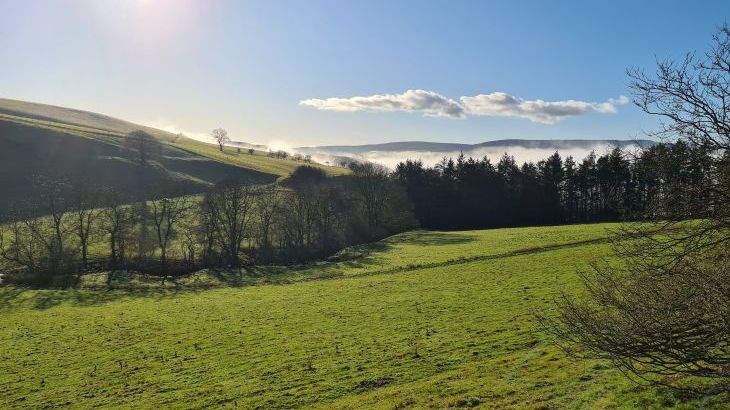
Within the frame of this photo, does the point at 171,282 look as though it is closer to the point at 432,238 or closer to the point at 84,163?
the point at 432,238

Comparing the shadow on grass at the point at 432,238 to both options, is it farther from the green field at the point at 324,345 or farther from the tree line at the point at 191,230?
the green field at the point at 324,345

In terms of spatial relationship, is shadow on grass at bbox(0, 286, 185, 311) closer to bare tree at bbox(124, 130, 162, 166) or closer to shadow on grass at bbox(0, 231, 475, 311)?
shadow on grass at bbox(0, 231, 475, 311)

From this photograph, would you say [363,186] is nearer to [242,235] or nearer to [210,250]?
[242,235]

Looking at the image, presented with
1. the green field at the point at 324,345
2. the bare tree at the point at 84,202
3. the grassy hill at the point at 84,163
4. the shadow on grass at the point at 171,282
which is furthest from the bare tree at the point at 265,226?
the grassy hill at the point at 84,163

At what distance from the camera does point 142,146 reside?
141 metres

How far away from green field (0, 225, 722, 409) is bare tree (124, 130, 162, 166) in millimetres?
91328

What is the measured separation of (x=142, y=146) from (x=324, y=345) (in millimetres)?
131629

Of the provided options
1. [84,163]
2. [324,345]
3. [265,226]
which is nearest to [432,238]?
[265,226]

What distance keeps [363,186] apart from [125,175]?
233 feet

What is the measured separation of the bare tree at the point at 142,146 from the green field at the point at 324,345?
9133cm

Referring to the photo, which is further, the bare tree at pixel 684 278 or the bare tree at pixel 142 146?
the bare tree at pixel 142 146

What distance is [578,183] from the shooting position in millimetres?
115000

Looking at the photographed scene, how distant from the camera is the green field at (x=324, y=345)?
1975 cm

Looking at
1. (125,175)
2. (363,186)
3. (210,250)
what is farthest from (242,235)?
(125,175)
